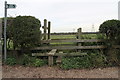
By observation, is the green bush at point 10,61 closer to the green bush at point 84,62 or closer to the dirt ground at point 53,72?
the dirt ground at point 53,72

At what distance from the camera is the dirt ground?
6246mm

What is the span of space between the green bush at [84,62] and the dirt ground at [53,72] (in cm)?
28

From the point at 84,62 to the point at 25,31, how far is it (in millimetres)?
2514

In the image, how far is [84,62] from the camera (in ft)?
24.4

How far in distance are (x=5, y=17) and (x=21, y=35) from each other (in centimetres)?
100

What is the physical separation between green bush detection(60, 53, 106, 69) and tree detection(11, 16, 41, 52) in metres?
1.48

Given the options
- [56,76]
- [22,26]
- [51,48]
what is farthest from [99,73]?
[22,26]

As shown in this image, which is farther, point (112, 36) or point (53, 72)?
point (112, 36)

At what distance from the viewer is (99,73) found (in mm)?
6539

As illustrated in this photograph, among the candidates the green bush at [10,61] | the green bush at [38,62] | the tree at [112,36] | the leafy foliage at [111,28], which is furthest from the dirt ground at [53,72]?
the leafy foliage at [111,28]

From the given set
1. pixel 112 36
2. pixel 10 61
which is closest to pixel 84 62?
pixel 112 36

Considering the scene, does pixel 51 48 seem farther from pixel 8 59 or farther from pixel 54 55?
pixel 8 59

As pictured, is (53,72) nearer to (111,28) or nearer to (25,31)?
(25,31)

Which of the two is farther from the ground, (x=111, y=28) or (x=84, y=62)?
(x=111, y=28)
